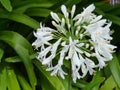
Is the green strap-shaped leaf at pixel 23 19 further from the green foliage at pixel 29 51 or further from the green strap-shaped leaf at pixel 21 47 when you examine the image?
the green strap-shaped leaf at pixel 21 47

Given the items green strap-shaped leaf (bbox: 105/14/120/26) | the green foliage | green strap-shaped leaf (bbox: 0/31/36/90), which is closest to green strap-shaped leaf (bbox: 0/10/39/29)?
the green foliage

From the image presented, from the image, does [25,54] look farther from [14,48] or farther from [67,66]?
[67,66]

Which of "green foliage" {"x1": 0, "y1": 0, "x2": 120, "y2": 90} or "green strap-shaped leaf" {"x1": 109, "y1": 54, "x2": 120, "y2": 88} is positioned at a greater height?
"green foliage" {"x1": 0, "y1": 0, "x2": 120, "y2": 90}

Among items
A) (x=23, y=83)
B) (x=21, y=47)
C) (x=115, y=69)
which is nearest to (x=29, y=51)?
(x=21, y=47)

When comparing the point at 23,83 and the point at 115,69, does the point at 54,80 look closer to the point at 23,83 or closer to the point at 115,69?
the point at 23,83

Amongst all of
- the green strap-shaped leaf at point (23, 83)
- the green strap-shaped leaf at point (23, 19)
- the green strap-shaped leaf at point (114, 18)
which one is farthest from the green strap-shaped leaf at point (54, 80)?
the green strap-shaped leaf at point (114, 18)

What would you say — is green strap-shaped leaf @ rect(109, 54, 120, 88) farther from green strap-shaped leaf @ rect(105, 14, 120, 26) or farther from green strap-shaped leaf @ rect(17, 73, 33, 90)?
green strap-shaped leaf @ rect(17, 73, 33, 90)

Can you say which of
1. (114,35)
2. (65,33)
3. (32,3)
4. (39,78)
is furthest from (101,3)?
(65,33)
